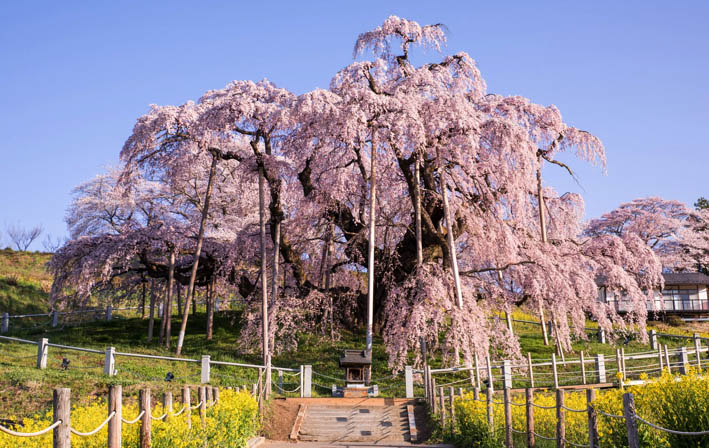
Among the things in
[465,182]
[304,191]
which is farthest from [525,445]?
[304,191]

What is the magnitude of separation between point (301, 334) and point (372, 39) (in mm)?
13480

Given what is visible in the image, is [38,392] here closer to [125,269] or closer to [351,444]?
[351,444]

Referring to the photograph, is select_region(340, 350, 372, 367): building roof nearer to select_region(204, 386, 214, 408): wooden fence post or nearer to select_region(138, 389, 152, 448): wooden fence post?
select_region(204, 386, 214, 408): wooden fence post

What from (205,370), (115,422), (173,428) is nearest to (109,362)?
(205,370)

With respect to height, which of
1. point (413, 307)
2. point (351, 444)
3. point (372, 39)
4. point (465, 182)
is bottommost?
point (351, 444)

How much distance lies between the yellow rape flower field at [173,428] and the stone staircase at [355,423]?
4258mm

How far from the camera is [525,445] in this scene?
477 inches

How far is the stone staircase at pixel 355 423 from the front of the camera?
17.9m

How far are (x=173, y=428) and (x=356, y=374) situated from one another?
1311 cm

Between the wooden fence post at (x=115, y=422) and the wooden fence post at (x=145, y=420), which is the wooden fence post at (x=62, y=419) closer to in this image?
the wooden fence post at (x=115, y=422)

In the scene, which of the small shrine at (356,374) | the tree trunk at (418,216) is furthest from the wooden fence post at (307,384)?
the tree trunk at (418,216)

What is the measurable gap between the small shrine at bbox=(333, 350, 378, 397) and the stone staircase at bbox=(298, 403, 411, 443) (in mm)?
1265

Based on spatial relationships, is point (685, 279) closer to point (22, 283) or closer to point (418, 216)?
point (418, 216)

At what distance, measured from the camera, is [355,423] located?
19.1m
